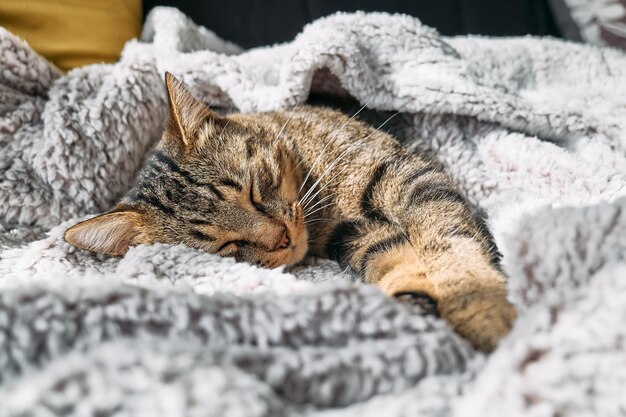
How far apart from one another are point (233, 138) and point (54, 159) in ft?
1.39

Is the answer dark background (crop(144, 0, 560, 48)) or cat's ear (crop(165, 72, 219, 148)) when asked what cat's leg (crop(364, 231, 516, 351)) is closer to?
cat's ear (crop(165, 72, 219, 148))

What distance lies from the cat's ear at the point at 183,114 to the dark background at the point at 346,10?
82cm

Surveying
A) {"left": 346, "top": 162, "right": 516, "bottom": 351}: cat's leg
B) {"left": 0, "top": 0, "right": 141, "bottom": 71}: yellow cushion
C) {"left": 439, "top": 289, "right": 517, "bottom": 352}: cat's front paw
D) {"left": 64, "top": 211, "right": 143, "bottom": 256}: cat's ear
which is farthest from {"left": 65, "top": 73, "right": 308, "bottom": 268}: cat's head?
{"left": 0, "top": 0, "right": 141, "bottom": 71}: yellow cushion

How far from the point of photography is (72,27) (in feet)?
4.48

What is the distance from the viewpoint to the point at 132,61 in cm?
128

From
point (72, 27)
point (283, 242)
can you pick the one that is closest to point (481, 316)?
point (283, 242)

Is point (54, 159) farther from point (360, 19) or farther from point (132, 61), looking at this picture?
point (360, 19)

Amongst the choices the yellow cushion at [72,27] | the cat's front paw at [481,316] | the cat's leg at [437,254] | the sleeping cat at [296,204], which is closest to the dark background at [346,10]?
the yellow cushion at [72,27]

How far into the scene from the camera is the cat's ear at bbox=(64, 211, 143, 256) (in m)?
0.92

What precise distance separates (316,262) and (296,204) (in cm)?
14

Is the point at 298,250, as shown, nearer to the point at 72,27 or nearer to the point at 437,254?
the point at 437,254

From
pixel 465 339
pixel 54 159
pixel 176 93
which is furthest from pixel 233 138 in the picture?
pixel 465 339

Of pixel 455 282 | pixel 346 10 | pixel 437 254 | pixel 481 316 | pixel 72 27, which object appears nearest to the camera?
pixel 481 316

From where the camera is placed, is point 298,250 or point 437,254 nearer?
point 437,254
